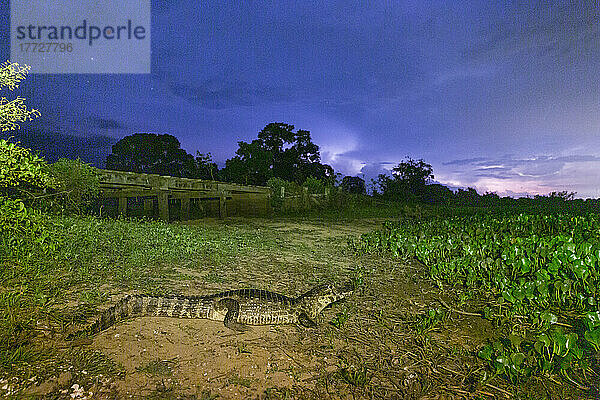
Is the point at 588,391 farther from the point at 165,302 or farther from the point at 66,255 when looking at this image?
the point at 66,255

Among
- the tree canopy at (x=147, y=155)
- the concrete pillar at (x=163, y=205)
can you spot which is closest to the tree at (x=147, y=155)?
the tree canopy at (x=147, y=155)

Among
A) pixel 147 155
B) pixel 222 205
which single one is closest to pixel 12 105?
pixel 222 205

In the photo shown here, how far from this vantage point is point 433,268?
18.2 ft

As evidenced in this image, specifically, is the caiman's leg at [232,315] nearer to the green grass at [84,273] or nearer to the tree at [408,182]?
the green grass at [84,273]

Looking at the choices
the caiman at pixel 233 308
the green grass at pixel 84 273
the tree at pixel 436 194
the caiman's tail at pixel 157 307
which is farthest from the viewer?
the tree at pixel 436 194

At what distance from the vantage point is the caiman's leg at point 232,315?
348cm

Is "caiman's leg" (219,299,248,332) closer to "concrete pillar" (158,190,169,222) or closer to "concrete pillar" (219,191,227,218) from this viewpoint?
"concrete pillar" (158,190,169,222)

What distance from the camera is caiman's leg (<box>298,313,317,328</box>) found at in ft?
11.8

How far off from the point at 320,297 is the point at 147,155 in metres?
26.7

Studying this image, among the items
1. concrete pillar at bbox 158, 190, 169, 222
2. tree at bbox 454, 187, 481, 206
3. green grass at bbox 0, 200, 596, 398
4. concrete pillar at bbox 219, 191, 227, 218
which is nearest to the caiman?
green grass at bbox 0, 200, 596, 398

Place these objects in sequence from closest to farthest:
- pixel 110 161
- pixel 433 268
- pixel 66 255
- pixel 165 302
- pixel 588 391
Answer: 1. pixel 588 391
2. pixel 165 302
3. pixel 66 255
4. pixel 433 268
5. pixel 110 161

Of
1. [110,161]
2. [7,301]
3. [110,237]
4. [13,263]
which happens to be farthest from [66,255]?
[110,161]

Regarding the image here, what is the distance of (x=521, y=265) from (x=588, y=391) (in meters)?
2.65

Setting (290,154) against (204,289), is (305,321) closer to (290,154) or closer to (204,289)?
(204,289)
